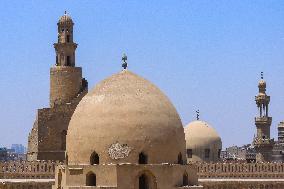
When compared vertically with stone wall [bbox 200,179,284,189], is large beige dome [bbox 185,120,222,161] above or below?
above

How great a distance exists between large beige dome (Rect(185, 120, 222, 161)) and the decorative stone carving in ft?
71.8

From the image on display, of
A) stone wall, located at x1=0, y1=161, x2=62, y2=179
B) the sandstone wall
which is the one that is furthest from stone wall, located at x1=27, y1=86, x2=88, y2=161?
stone wall, located at x1=0, y1=161, x2=62, y2=179

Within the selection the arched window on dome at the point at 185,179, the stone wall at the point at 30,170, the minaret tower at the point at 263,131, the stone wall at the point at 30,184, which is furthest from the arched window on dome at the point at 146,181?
the minaret tower at the point at 263,131

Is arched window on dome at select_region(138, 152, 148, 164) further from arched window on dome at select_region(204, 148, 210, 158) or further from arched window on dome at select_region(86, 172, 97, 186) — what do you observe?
arched window on dome at select_region(204, 148, 210, 158)

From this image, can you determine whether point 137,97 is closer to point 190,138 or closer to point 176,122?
point 176,122

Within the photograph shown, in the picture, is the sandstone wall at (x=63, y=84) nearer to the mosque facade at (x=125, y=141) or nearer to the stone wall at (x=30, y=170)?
the stone wall at (x=30, y=170)

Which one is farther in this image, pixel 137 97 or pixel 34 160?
pixel 34 160

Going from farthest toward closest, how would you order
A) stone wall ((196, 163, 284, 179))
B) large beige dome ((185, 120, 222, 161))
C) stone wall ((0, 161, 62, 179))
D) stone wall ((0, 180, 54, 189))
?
large beige dome ((185, 120, 222, 161))
stone wall ((196, 163, 284, 179))
stone wall ((0, 161, 62, 179))
stone wall ((0, 180, 54, 189))

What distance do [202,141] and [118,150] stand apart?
22.4 m

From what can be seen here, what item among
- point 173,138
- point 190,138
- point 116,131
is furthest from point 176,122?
point 190,138

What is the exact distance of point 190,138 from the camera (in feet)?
147

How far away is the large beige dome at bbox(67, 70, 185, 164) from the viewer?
2309cm

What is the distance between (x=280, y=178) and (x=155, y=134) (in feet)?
77.5

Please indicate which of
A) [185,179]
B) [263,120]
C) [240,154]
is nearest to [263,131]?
[263,120]
